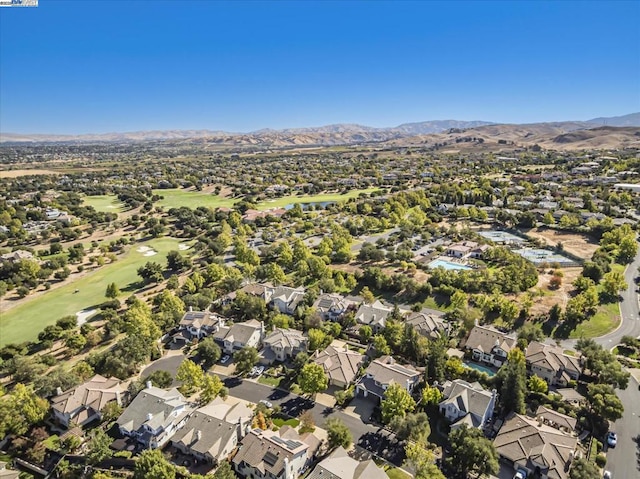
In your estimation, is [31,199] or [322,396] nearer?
[322,396]

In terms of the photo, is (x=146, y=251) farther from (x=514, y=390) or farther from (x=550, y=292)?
(x=550, y=292)

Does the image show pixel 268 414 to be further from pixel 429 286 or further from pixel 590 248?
pixel 590 248

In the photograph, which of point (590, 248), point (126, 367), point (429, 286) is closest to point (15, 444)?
point (126, 367)

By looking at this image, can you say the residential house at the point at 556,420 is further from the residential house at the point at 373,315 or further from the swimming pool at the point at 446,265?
the swimming pool at the point at 446,265

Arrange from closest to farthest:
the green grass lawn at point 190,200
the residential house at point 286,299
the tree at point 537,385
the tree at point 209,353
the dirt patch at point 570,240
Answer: the tree at point 537,385 → the tree at point 209,353 → the residential house at point 286,299 → the dirt patch at point 570,240 → the green grass lawn at point 190,200

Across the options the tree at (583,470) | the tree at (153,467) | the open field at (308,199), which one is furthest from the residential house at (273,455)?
the open field at (308,199)

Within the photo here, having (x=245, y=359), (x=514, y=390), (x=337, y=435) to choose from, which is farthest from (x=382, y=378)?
(x=245, y=359)
